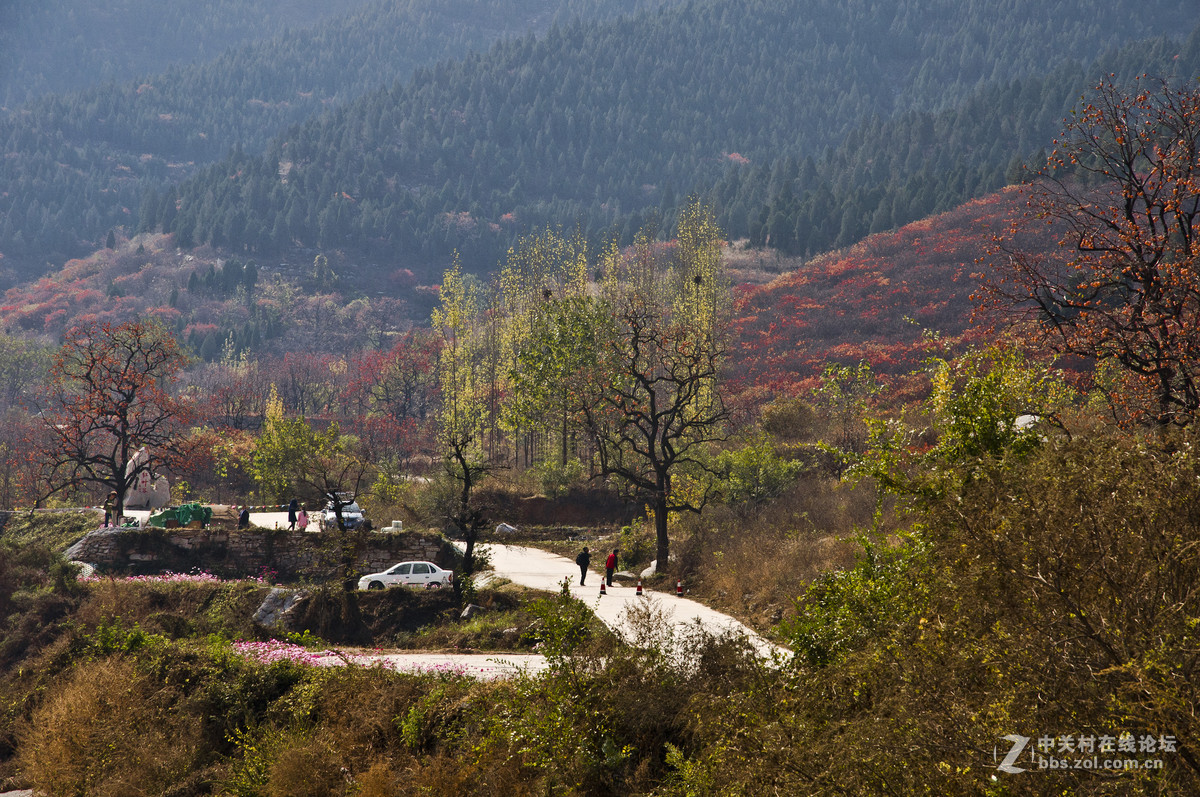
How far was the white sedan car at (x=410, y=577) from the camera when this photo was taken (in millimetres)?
25094

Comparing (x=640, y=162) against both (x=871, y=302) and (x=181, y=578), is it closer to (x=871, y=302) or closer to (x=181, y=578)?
(x=871, y=302)

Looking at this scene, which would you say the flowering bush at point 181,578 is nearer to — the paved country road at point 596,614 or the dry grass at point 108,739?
the paved country road at point 596,614

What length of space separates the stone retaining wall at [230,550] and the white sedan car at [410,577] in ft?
8.60

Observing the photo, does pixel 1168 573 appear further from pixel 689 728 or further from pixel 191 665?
pixel 191 665

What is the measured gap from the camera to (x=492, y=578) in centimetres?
2352

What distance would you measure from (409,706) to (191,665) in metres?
6.40

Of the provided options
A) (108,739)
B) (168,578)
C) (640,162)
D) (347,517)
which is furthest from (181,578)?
(640,162)

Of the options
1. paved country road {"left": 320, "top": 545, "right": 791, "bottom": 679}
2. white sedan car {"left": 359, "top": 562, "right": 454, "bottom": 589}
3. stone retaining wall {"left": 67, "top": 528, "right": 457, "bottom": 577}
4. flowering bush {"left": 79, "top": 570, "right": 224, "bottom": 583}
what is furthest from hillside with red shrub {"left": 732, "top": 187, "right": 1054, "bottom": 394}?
flowering bush {"left": 79, "top": 570, "right": 224, "bottom": 583}

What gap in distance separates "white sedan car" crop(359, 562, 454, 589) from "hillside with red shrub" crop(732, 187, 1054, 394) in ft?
108

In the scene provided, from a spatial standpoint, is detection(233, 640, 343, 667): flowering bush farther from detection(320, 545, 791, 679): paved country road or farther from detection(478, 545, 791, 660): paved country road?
detection(478, 545, 791, 660): paved country road

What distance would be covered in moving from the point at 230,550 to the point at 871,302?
56362mm

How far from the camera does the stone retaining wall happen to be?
91.6 ft

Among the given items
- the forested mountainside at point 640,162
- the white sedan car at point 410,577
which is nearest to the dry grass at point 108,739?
the white sedan car at point 410,577

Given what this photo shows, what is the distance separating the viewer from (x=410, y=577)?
25.3 metres
